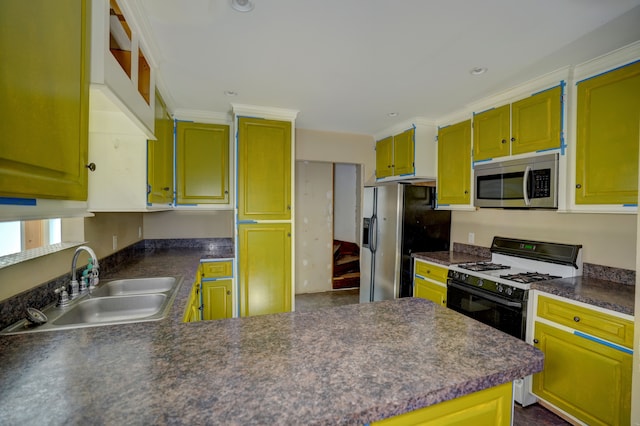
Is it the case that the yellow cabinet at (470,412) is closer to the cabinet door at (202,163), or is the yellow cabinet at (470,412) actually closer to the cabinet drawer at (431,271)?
the cabinet drawer at (431,271)

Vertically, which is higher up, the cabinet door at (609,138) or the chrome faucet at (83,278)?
the cabinet door at (609,138)

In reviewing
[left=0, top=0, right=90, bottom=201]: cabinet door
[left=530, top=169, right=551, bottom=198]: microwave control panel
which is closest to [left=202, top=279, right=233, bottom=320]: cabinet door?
[left=0, top=0, right=90, bottom=201]: cabinet door

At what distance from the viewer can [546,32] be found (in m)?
1.61

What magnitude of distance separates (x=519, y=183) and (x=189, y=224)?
10.9 feet

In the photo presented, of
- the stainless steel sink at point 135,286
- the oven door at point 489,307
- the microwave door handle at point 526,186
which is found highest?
the microwave door handle at point 526,186

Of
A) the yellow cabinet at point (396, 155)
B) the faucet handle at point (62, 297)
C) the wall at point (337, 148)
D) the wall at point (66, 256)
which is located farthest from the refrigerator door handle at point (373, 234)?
the faucet handle at point (62, 297)

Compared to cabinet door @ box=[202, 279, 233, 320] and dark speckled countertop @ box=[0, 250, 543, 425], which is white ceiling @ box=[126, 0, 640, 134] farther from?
cabinet door @ box=[202, 279, 233, 320]

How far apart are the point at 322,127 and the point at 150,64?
7.20 feet

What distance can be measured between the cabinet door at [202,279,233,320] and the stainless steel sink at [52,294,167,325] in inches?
41.7

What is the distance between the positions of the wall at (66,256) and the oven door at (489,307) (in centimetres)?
276

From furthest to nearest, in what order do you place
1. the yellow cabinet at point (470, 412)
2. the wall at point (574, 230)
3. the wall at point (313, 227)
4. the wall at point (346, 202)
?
the wall at point (346, 202), the wall at point (313, 227), the wall at point (574, 230), the yellow cabinet at point (470, 412)

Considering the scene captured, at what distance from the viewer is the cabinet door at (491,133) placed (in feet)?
8.06

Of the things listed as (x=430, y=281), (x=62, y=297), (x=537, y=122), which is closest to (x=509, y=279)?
(x=430, y=281)

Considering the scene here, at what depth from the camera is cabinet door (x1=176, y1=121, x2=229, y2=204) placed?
10.0 feet
